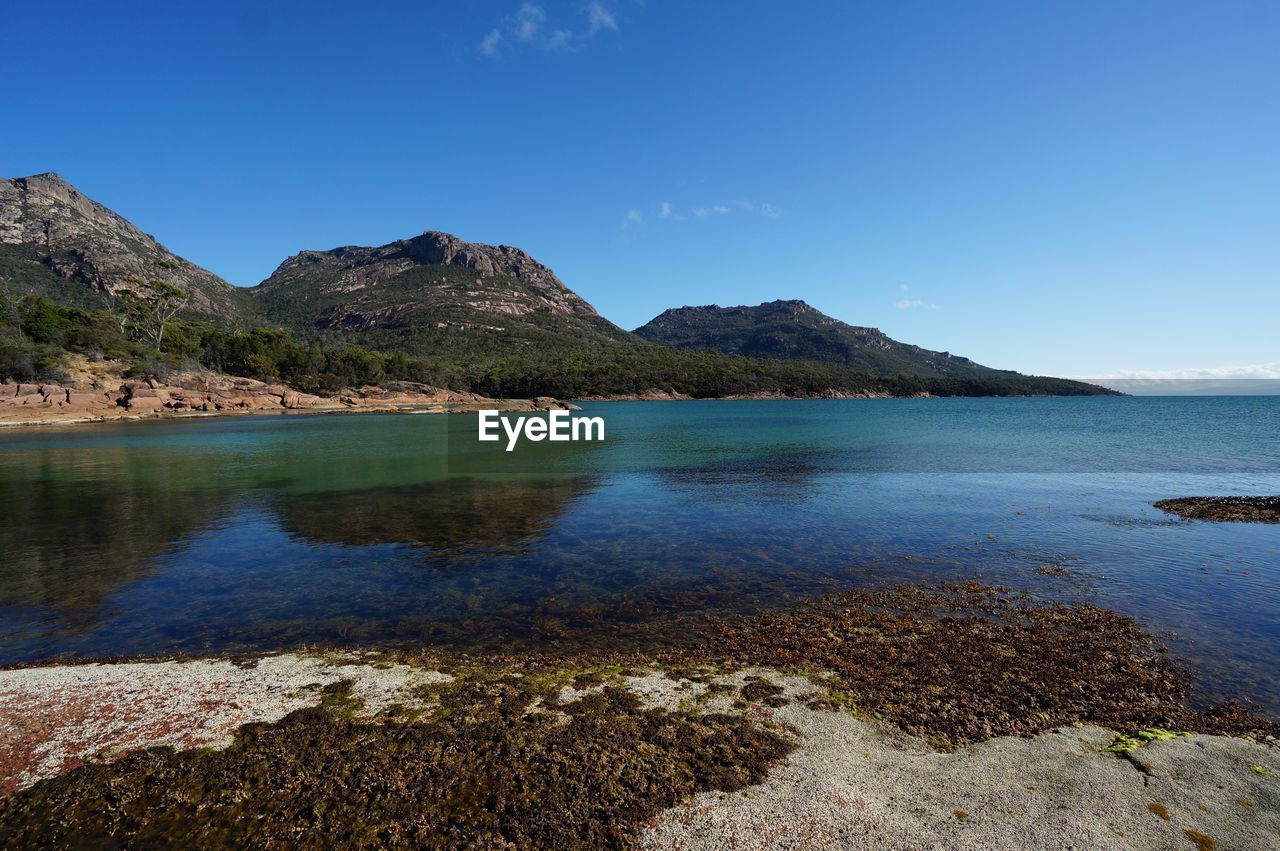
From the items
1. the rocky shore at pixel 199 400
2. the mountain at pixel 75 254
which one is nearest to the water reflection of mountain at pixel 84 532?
the rocky shore at pixel 199 400

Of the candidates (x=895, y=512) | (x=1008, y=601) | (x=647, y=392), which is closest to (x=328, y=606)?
(x=1008, y=601)

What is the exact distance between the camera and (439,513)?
19.7 metres

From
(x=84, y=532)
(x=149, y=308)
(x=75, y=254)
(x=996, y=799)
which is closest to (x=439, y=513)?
(x=84, y=532)

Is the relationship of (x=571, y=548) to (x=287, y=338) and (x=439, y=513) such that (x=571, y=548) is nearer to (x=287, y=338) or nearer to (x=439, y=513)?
(x=439, y=513)

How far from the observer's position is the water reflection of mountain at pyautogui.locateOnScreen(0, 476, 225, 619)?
11.8 meters

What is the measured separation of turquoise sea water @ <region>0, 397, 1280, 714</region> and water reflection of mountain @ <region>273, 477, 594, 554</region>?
0.47 feet

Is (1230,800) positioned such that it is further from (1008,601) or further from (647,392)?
(647,392)

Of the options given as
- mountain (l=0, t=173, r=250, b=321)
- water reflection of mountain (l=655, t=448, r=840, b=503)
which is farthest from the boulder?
water reflection of mountain (l=655, t=448, r=840, b=503)

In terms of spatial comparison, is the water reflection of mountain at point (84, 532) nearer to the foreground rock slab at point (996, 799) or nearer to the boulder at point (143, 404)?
the foreground rock slab at point (996, 799)

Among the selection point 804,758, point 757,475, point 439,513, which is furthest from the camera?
point 757,475

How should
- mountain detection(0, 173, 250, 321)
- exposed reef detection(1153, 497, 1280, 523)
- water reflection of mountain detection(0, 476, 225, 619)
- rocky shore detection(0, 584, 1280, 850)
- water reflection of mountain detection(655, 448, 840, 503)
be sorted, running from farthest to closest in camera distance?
mountain detection(0, 173, 250, 321) < water reflection of mountain detection(655, 448, 840, 503) < exposed reef detection(1153, 497, 1280, 523) < water reflection of mountain detection(0, 476, 225, 619) < rocky shore detection(0, 584, 1280, 850)

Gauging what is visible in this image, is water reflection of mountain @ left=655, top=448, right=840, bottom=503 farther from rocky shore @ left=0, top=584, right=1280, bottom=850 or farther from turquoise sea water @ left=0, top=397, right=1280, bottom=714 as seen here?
rocky shore @ left=0, top=584, right=1280, bottom=850

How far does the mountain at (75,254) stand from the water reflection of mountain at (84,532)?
4031 inches

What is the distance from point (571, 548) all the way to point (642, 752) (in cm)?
948
